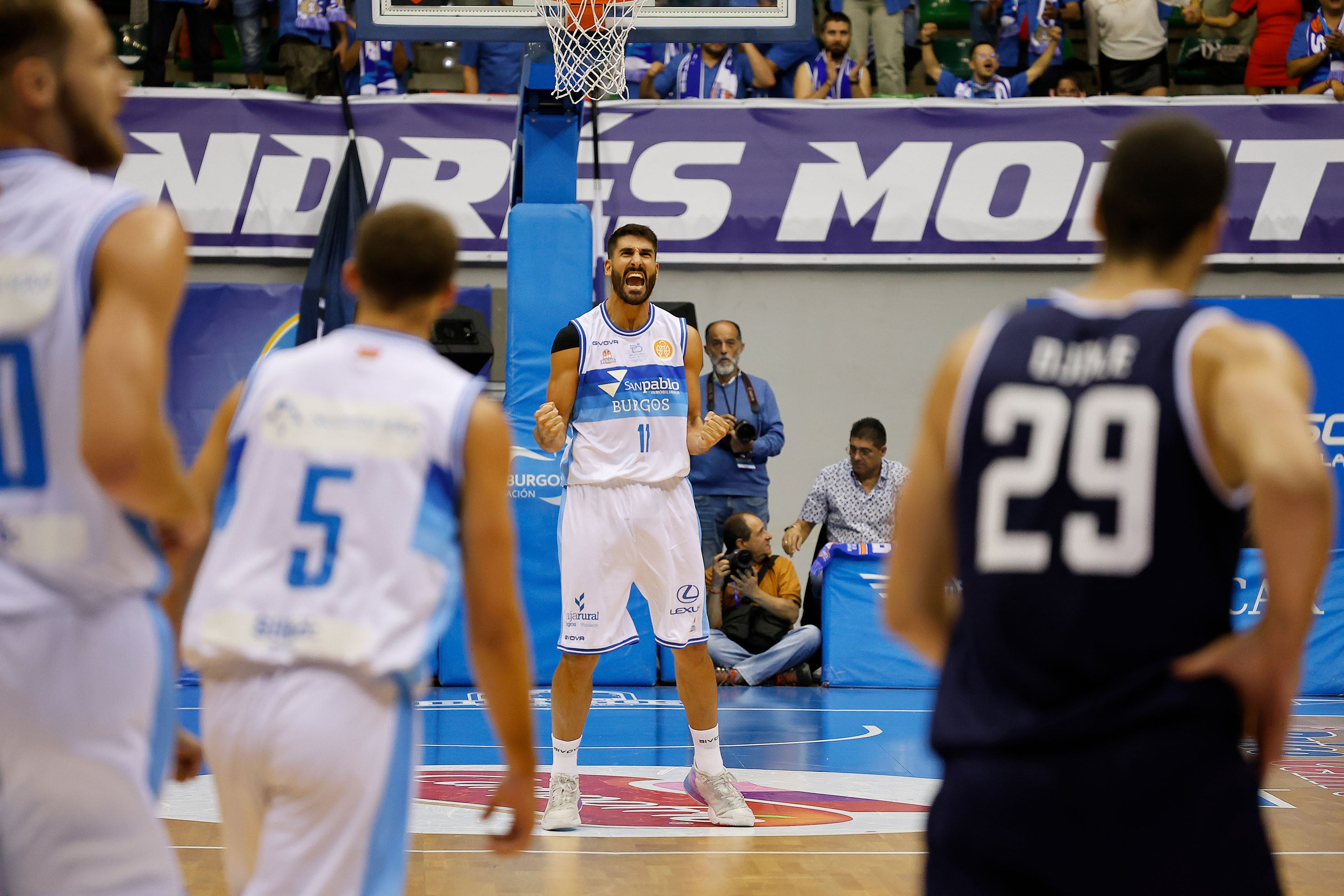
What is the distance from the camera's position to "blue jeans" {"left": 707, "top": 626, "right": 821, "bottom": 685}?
1012cm

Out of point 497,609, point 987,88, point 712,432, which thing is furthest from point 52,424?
point 987,88

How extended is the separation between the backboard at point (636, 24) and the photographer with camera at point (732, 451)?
115 inches

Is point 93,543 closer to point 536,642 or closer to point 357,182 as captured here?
point 536,642

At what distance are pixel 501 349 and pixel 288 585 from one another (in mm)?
10627

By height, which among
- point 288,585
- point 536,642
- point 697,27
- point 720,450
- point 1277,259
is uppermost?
point 697,27

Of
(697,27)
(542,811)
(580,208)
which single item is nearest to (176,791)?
(542,811)

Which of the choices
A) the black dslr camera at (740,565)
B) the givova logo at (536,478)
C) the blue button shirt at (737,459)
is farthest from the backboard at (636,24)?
the black dslr camera at (740,565)

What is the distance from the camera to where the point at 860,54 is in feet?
42.8

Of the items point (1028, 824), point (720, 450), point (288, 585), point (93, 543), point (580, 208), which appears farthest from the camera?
point (720, 450)

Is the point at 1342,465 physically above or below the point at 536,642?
above

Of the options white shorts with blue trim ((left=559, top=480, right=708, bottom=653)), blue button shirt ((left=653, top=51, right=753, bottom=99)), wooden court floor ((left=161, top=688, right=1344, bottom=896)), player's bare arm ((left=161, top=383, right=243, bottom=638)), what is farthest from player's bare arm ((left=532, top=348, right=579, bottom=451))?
blue button shirt ((left=653, top=51, right=753, bottom=99))

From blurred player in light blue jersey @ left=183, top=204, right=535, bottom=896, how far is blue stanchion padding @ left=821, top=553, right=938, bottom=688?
300 inches

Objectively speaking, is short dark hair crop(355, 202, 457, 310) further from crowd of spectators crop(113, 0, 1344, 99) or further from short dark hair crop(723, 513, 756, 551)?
crowd of spectators crop(113, 0, 1344, 99)

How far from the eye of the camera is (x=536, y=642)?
943cm
